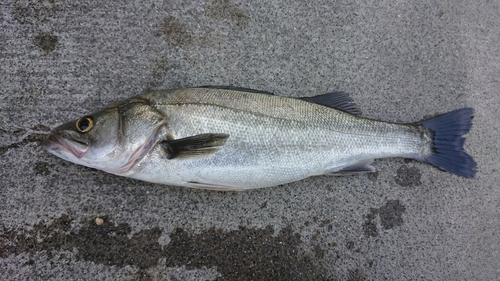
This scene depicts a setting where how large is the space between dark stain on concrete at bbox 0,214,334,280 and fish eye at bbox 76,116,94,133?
0.76 m

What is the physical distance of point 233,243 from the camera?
2438 mm

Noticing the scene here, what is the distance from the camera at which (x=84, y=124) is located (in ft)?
6.59

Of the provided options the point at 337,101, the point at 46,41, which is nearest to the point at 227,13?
the point at 337,101

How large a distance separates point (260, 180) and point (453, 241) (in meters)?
2.06

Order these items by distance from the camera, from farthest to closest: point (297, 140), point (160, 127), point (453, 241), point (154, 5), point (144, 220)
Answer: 1. point (453, 241)
2. point (154, 5)
3. point (144, 220)
4. point (297, 140)
5. point (160, 127)

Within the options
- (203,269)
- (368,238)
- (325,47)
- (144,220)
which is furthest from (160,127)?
(368,238)

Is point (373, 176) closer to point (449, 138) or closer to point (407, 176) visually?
point (407, 176)

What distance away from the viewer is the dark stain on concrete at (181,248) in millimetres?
2221

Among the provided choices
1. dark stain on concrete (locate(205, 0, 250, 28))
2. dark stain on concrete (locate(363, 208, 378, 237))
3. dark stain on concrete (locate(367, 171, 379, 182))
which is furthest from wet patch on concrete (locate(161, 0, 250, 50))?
→ dark stain on concrete (locate(363, 208, 378, 237))

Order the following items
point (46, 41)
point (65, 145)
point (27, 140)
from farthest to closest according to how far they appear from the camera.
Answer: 1. point (46, 41)
2. point (27, 140)
3. point (65, 145)

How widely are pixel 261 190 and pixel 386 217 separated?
3.96 feet

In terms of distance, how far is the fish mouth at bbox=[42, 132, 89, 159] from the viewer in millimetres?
1970

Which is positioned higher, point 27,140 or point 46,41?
point 46,41

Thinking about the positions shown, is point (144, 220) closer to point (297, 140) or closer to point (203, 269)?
point (203, 269)
